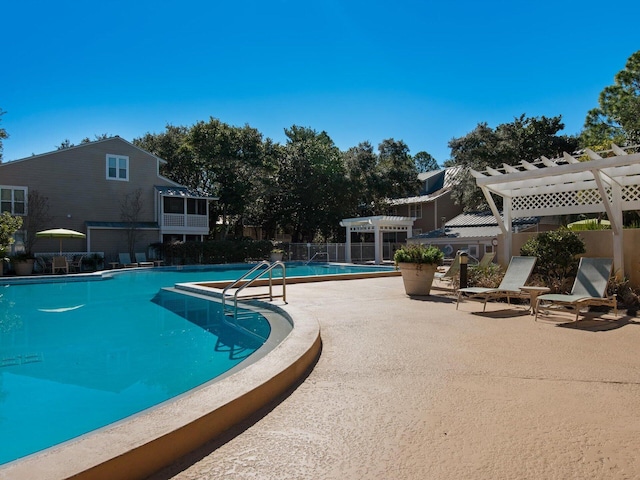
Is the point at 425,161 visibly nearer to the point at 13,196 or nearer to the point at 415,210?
the point at 415,210

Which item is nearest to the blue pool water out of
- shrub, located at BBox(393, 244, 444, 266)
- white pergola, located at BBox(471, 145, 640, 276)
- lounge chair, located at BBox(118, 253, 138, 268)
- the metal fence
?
shrub, located at BBox(393, 244, 444, 266)

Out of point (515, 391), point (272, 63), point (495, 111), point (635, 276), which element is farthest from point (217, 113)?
point (515, 391)

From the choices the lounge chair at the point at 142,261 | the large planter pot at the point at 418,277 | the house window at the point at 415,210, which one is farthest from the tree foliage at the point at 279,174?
the large planter pot at the point at 418,277

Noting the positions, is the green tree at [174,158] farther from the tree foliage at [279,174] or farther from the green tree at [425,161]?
the green tree at [425,161]

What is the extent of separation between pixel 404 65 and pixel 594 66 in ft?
25.1

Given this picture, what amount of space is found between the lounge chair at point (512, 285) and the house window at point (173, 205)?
2368 cm

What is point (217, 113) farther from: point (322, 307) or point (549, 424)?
point (549, 424)

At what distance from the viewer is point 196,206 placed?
94.0 ft

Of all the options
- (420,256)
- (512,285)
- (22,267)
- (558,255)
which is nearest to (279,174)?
(22,267)

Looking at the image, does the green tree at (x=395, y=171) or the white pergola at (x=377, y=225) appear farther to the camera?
the green tree at (x=395, y=171)

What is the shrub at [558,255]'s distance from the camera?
27.9 ft

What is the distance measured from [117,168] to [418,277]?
72.6ft

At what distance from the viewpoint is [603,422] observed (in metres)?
2.92

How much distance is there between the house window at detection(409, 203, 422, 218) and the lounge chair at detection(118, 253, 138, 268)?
72.3 ft
